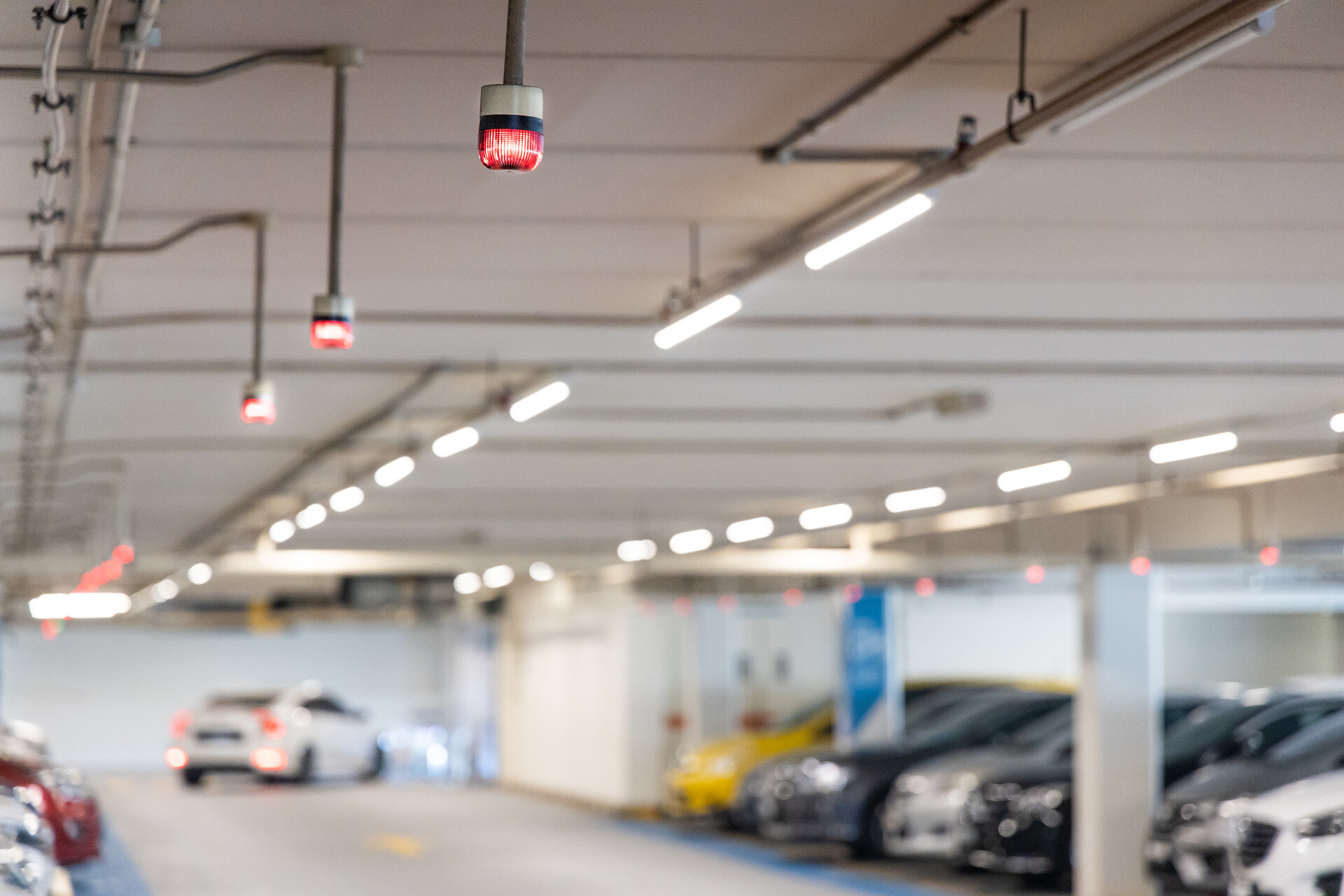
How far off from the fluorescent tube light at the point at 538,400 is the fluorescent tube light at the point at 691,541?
8350mm

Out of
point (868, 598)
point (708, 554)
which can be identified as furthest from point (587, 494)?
point (868, 598)

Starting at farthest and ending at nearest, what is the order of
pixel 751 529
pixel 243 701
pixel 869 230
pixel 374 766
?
pixel 374 766, pixel 243 701, pixel 751 529, pixel 869 230

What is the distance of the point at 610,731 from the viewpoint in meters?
21.6

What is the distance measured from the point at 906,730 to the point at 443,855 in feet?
16.0

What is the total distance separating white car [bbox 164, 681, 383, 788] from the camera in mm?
24781

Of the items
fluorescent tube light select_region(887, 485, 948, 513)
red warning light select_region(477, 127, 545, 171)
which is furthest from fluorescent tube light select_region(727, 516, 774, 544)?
red warning light select_region(477, 127, 545, 171)

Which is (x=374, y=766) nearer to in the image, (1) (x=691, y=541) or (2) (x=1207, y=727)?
(1) (x=691, y=541)

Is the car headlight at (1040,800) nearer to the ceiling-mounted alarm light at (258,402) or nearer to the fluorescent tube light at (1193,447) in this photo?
the fluorescent tube light at (1193,447)

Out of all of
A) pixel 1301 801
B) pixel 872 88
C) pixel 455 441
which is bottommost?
pixel 1301 801

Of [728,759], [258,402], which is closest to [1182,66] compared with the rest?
[258,402]

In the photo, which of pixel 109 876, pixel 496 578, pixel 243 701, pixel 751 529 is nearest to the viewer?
pixel 109 876

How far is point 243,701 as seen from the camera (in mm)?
25922

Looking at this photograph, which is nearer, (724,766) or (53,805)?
(53,805)

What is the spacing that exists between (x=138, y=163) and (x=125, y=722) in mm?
29137
